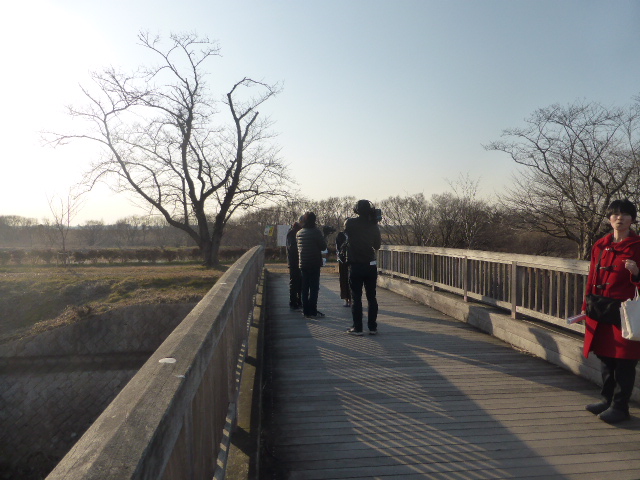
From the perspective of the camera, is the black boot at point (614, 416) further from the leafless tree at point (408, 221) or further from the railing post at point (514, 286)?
the leafless tree at point (408, 221)

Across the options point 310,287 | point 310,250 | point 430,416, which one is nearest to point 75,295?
point 310,287

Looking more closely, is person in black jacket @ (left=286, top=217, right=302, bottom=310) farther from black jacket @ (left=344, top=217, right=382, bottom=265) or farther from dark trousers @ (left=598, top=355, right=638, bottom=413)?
dark trousers @ (left=598, top=355, right=638, bottom=413)

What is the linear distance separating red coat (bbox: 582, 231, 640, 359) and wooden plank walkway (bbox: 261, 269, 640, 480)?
591mm

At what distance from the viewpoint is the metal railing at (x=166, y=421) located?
1141 mm

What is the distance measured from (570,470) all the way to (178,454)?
2.59 m

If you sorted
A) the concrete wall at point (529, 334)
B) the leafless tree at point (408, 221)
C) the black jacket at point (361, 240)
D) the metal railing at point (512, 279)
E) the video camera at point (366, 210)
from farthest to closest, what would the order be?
the leafless tree at point (408, 221), the video camera at point (366, 210), the black jacket at point (361, 240), the metal railing at point (512, 279), the concrete wall at point (529, 334)

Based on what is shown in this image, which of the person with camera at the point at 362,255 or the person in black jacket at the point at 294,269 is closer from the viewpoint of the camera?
the person with camera at the point at 362,255

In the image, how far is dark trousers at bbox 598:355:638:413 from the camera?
3777 millimetres

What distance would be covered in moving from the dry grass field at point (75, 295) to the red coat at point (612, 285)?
620 inches

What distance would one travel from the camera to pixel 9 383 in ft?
50.2

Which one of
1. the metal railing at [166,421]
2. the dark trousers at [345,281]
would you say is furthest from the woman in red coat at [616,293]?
the dark trousers at [345,281]

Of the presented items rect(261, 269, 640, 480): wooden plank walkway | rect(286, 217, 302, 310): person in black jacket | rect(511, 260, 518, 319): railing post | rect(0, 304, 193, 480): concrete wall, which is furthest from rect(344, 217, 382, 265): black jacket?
rect(0, 304, 193, 480): concrete wall

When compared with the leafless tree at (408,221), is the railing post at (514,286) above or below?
below

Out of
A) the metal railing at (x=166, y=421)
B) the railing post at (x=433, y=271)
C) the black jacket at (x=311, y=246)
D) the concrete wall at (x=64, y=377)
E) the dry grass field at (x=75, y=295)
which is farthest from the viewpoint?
the dry grass field at (x=75, y=295)
